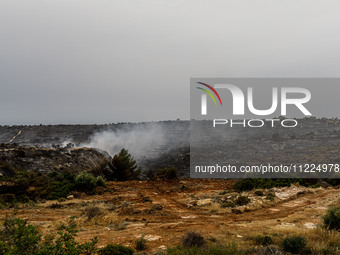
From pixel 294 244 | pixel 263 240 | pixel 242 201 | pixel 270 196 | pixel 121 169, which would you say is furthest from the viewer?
pixel 121 169

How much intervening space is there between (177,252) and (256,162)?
1879 centimetres

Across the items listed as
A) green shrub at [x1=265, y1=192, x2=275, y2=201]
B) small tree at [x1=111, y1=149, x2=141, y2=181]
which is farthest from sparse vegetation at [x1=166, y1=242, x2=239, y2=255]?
small tree at [x1=111, y1=149, x2=141, y2=181]

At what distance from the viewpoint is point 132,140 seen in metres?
37.1

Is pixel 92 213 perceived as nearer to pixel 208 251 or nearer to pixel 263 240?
pixel 208 251

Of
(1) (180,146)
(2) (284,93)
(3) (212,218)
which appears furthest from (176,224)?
(1) (180,146)

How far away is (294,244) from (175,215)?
16.4ft

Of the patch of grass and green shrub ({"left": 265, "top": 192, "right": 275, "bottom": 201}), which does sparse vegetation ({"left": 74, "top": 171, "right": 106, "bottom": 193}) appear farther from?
green shrub ({"left": 265, "top": 192, "right": 275, "bottom": 201})

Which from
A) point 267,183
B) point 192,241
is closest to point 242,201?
point 267,183

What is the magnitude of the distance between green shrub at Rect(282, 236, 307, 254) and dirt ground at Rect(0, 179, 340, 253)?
3.15 ft

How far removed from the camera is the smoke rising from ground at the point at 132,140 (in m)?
32.5

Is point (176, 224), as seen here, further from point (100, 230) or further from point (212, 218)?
point (100, 230)

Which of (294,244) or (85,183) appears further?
(85,183)

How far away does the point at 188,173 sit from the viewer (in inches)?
928

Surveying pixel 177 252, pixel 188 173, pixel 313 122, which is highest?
pixel 313 122
